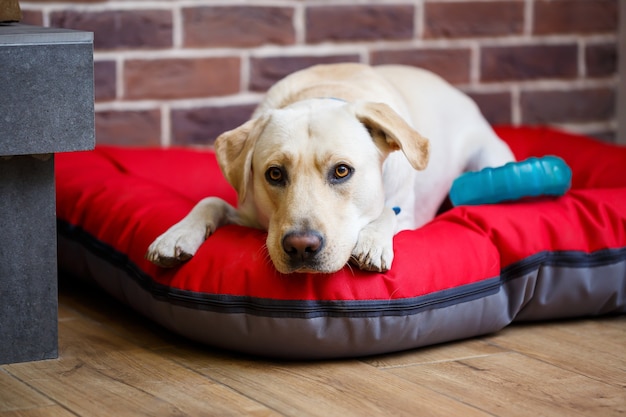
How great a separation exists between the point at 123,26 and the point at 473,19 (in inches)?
60.9

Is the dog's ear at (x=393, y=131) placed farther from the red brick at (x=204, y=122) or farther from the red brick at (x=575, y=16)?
the red brick at (x=575, y=16)

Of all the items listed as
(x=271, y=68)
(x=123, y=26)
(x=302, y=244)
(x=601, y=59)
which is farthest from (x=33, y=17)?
(x=601, y=59)

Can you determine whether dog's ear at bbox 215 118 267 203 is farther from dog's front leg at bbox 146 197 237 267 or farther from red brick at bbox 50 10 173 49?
red brick at bbox 50 10 173 49

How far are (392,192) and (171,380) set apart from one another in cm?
82

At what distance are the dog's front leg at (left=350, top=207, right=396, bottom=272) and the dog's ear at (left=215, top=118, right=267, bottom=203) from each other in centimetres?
33

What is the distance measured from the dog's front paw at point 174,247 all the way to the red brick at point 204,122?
1.47 metres

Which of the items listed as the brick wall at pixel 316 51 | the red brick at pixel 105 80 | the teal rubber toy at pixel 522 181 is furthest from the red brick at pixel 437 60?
the teal rubber toy at pixel 522 181

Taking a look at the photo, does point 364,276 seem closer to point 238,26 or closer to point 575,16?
point 238,26

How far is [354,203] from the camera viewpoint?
2303 millimetres

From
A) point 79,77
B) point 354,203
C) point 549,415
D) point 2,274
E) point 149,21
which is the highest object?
point 149,21

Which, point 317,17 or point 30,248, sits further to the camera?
point 317,17

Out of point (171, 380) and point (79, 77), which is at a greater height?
point (79, 77)

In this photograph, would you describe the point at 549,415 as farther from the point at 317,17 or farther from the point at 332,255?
the point at 317,17

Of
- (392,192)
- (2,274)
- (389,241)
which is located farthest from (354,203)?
(2,274)
